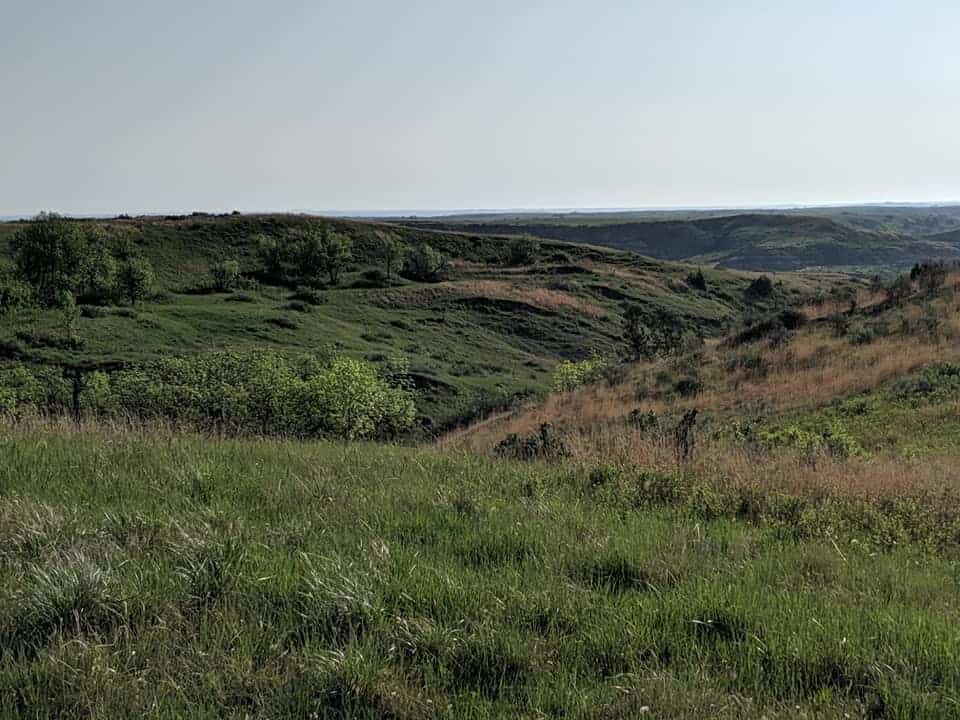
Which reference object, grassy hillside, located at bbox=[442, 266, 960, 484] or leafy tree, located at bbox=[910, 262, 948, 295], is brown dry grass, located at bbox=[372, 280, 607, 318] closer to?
grassy hillside, located at bbox=[442, 266, 960, 484]

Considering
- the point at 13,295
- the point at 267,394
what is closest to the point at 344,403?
the point at 267,394

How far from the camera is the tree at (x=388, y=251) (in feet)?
261

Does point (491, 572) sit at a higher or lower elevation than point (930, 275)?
lower

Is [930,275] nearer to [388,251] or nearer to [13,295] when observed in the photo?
Answer: [13,295]

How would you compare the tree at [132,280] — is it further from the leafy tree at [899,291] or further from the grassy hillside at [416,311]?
the leafy tree at [899,291]

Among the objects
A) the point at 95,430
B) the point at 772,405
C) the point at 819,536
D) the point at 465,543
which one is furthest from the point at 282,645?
the point at 772,405

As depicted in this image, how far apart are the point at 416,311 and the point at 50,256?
1143 inches

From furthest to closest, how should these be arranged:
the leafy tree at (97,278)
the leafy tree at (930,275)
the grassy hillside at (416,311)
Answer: the leafy tree at (97,278) < the grassy hillside at (416,311) < the leafy tree at (930,275)

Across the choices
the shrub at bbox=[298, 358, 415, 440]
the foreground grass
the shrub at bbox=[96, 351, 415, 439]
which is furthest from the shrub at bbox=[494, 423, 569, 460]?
the shrub at bbox=[298, 358, 415, 440]

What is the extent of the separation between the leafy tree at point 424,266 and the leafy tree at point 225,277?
1925cm

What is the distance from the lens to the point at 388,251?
8062 centimetres

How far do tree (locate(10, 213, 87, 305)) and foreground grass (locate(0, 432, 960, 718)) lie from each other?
57.9 meters

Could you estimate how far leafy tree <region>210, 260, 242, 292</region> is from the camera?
65750mm

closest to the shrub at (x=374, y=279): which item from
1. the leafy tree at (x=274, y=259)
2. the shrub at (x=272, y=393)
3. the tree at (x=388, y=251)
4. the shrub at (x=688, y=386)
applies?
the tree at (x=388, y=251)
